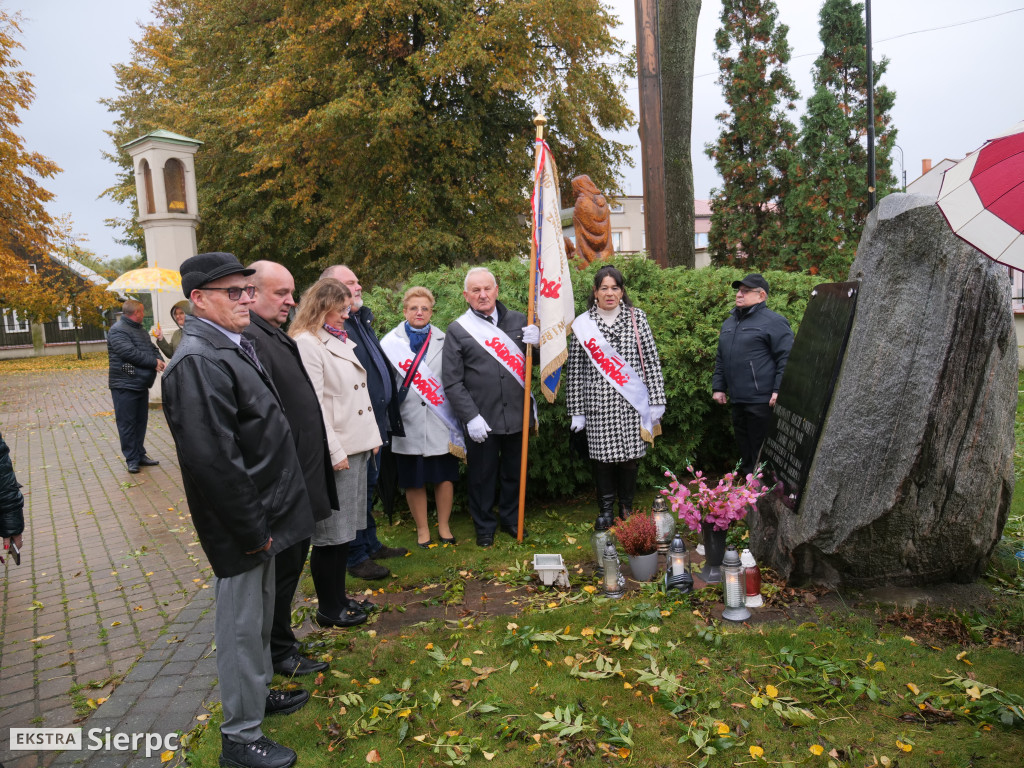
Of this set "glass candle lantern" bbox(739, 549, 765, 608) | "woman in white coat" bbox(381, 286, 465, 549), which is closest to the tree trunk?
"woman in white coat" bbox(381, 286, 465, 549)

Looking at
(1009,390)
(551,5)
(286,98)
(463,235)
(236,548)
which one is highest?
(551,5)

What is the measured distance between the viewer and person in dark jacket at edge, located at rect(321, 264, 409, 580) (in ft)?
16.4

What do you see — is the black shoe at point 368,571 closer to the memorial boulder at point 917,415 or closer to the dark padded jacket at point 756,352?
the memorial boulder at point 917,415

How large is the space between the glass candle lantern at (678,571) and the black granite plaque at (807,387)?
2.27 feet

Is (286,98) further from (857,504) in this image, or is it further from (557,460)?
(857,504)

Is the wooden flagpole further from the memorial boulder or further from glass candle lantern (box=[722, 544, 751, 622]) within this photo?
the memorial boulder

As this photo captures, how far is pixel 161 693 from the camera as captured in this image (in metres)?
3.80

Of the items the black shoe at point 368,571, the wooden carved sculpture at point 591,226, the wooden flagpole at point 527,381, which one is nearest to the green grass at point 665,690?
the black shoe at point 368,571

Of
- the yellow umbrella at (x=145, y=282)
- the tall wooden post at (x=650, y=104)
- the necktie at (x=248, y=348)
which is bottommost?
the necktie at (x=248, y=348)

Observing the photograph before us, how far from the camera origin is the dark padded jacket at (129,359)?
9422mm

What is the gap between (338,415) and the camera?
4375 millimetres

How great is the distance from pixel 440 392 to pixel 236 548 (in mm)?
2903

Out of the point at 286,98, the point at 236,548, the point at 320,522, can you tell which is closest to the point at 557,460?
the point at 320,522

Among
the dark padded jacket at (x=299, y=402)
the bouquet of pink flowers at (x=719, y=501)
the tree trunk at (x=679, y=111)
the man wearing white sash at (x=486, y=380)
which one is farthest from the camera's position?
the tree trunk at (x=679, y=111)
